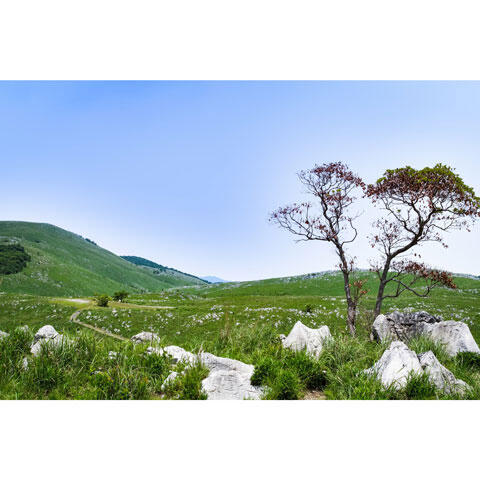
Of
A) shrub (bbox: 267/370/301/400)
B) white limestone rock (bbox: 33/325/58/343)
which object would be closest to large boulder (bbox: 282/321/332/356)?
shrub (bbox: 267/370/301/400)

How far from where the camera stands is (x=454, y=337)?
37.0ft

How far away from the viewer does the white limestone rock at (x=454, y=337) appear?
1075 cm

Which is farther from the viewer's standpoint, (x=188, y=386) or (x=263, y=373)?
(x=263, y=373)

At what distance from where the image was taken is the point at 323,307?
34.1m

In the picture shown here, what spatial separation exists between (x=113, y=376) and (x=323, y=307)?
31316 millimetres

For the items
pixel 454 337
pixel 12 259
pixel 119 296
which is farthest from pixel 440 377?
pixel 12 259

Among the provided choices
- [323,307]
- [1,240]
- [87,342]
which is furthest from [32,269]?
[87,342]

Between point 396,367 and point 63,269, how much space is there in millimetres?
107373

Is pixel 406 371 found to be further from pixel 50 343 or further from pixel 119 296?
pixel 119 296

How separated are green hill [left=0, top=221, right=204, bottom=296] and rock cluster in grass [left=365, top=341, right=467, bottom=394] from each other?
7668 centimetres

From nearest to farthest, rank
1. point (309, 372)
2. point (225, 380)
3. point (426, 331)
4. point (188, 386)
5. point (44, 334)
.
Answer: point (188, 386) → point (225, 380) → point (309, 372) → point (44, 334) → point (426, 331)

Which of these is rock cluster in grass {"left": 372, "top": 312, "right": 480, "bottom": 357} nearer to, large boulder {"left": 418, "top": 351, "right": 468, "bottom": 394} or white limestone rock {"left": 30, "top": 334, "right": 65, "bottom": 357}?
large boulder {"left": 418, "top": 351, "right": 468, "bottom": 394}

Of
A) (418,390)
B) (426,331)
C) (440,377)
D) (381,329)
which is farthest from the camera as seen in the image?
(381,329)

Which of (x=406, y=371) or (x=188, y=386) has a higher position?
(x=406, y=371)
